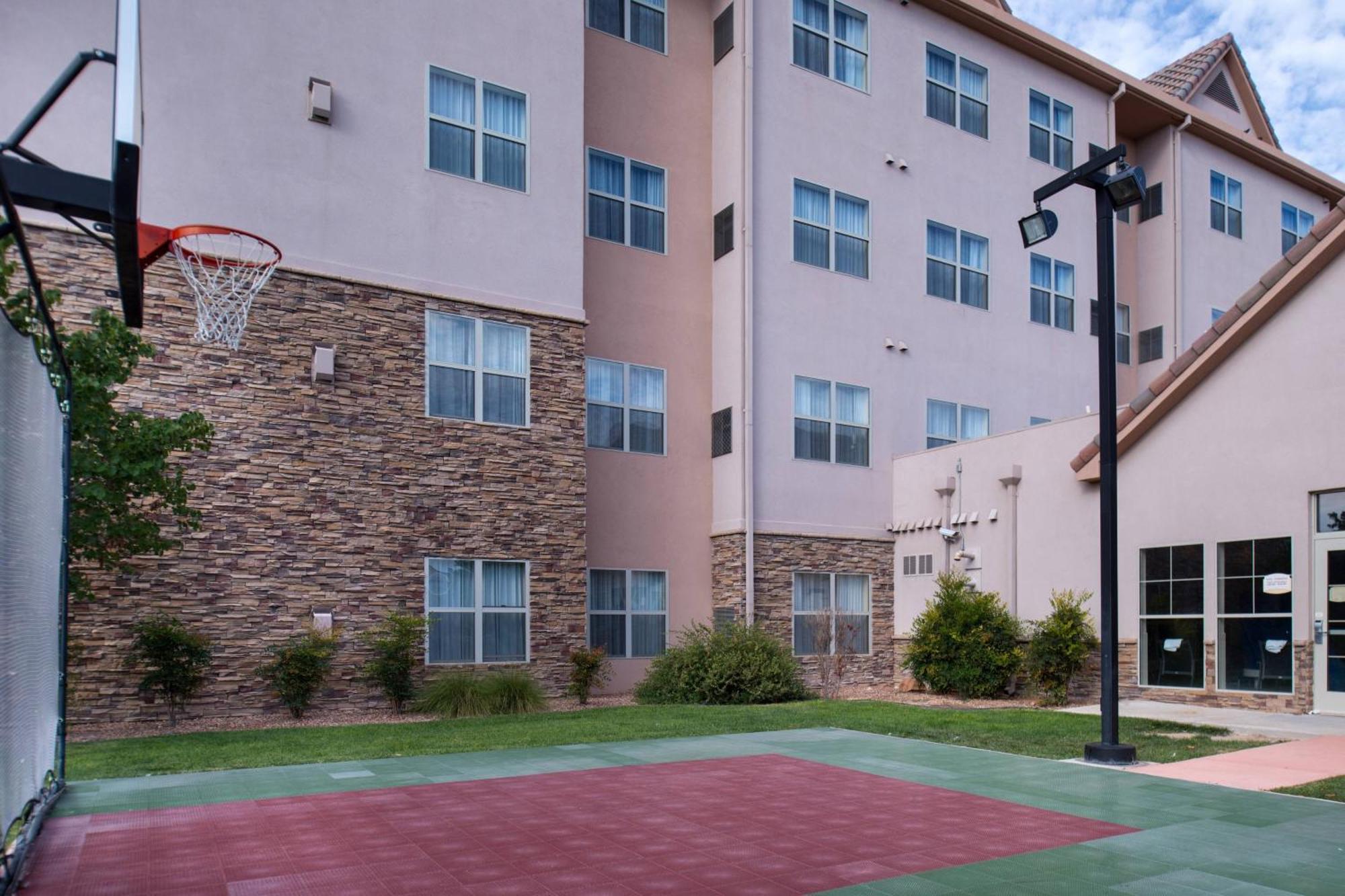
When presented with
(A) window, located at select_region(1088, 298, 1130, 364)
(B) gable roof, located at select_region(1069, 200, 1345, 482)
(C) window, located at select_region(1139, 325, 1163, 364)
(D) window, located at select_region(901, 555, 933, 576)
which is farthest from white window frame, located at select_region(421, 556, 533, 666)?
(C) window, located at select_region(1139, 325, 1163, 364)

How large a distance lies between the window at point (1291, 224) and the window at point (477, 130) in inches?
849

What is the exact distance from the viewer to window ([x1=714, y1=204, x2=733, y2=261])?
18.8m

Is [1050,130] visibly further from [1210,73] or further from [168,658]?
[168,658]

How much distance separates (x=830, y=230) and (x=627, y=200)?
4129mm

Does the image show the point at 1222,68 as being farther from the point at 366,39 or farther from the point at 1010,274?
the point at 366,39

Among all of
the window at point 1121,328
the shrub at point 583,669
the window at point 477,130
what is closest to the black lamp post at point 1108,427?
the shrub at point 583,669

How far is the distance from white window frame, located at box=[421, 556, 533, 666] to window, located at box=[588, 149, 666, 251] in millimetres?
6129

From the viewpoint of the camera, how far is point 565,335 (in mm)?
16391

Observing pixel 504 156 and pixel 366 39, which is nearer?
pixel 366 39

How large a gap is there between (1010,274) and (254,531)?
642 inches

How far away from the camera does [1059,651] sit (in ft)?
49.6

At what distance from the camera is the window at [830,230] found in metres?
19.4

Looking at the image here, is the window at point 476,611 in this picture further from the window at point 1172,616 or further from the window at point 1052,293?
the window at point 1052,293

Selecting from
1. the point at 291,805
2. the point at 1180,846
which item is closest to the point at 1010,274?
the point at 1180,846
